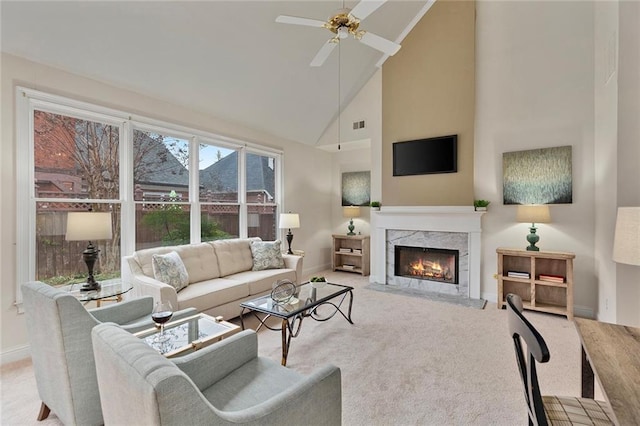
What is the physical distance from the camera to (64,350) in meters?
1.51

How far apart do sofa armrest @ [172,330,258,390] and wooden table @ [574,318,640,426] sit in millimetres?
1553

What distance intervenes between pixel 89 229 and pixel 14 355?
1335 millimetres

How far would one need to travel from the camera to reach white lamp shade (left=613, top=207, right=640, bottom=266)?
1.44 metres

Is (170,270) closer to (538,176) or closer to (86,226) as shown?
(86,226)

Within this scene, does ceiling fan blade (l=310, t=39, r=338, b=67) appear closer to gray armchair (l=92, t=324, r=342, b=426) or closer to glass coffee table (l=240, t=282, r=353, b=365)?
glass coffee table (l=240, t=282, r=353, b=365)

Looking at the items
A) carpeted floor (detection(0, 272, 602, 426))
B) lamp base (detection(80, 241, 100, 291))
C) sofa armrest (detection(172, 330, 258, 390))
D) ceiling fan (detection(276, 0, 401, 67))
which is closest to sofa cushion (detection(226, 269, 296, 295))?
carpeted floor (detection(0, 272, 602, 426))

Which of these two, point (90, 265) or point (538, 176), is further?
point (538, 176)

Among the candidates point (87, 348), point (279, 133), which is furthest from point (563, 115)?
point (87, 348)

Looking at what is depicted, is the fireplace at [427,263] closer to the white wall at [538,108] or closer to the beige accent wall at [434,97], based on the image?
the white wall at [538,108]

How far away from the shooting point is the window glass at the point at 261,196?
200 inches

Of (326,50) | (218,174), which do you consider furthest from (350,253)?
(326,50)

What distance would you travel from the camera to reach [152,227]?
3.71 metres

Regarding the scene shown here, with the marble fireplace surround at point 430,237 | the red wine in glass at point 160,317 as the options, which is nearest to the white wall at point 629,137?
the marble fireplace surround at point 430,237

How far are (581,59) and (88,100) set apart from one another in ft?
19.0
